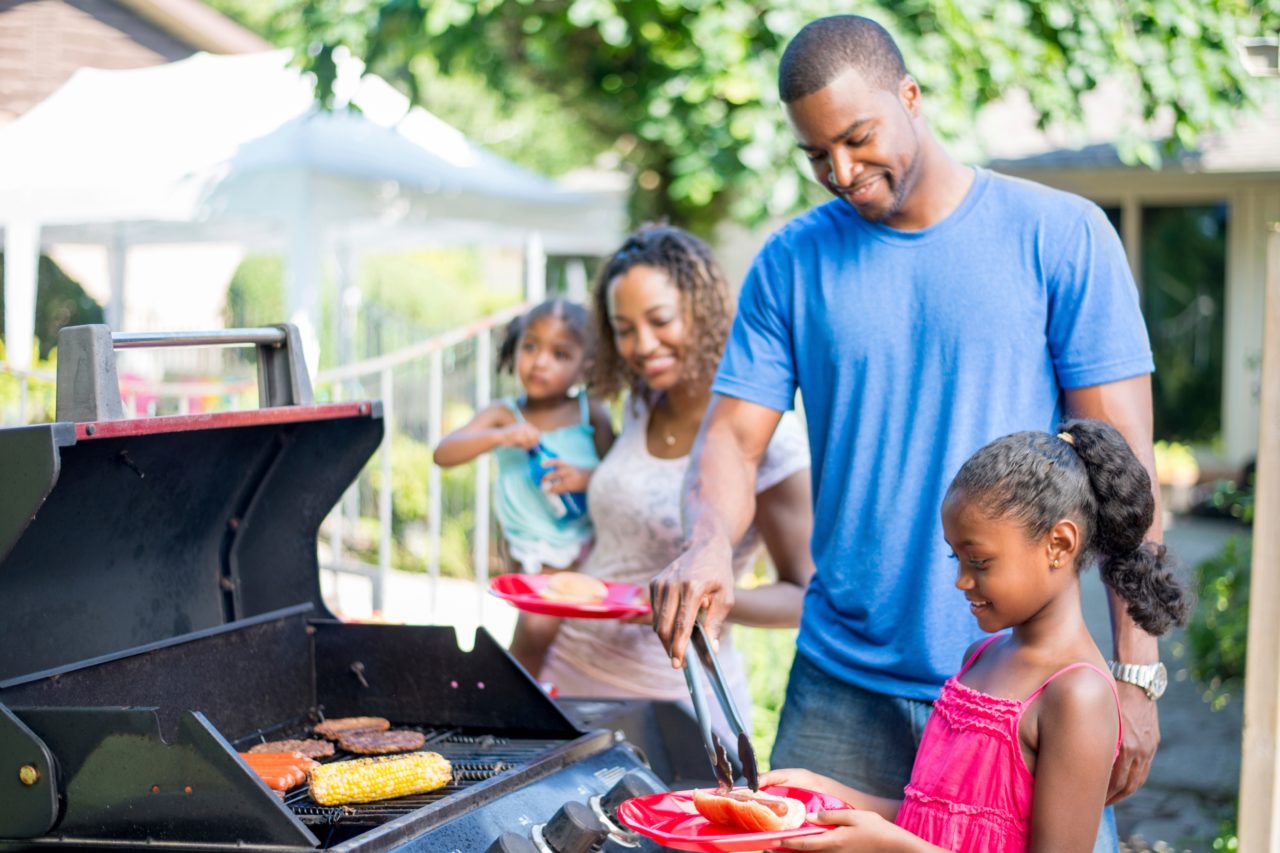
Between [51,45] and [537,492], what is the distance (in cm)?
501

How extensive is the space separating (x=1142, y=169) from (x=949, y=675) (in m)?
13.0

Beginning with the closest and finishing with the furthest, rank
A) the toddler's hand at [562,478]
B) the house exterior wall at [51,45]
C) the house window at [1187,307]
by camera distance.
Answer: the toddler's hand at [562,478] < the house exterior wall at [51,45] < the house window at [1187,307]

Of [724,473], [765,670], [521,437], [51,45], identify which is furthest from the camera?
[51,45]

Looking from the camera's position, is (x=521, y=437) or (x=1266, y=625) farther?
(x=521, y=437)

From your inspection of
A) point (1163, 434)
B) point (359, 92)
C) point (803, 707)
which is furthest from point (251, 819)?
point (1163, 434)

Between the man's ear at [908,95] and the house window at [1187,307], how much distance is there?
13091mm

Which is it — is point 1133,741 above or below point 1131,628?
below

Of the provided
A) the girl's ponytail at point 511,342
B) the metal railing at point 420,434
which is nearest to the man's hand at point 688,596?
the girl's ponytail at point 511,342

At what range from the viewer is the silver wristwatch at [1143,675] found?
2.16 meters

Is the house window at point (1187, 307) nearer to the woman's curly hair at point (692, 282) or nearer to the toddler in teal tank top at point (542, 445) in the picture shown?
the toddler in teal tank top at point (542, 445)

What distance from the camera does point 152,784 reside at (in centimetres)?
180

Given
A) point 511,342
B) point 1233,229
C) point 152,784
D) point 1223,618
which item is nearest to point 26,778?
point 152,784

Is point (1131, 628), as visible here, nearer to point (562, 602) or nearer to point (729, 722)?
point (729, 722)

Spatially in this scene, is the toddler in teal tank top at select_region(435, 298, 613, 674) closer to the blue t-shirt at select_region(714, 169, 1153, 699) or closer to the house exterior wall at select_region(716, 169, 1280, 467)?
the blue t-shirt at select_region(714, 169, 1153, 699)
